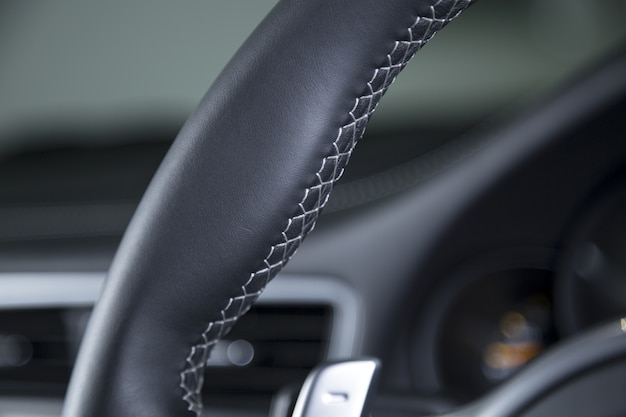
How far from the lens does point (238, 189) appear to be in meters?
0.38

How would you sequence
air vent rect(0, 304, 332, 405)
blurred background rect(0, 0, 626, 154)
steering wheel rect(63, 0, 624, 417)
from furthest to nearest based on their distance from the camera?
1. blurred background rect(0, 0, 626, 154)
2. air vent rect(0, 304, 332, 405)
3. steering wheel rect(63, 0, 624, 417)

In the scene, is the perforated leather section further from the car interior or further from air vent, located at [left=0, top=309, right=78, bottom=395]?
air vent, located at [left=0, top=309, right=78, bottom=395]

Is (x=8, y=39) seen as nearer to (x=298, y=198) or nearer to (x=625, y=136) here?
(x=625, y=136)

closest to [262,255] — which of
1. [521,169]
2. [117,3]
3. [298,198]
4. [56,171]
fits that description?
[298,198]

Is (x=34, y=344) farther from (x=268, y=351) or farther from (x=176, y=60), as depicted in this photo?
(x=176, y=60)

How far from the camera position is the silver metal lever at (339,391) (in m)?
0.42

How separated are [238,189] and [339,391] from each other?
0.35 feet

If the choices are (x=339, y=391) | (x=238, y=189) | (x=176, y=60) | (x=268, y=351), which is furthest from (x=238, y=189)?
(x=176, y=60)

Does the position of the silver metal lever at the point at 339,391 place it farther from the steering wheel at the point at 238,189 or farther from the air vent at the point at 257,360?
the air vent at the point at 257,360

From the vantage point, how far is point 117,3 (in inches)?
78.1

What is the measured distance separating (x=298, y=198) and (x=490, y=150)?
1.73ft

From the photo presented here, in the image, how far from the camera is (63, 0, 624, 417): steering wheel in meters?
0.38

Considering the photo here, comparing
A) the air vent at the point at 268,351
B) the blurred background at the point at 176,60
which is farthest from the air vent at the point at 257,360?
the blurred background at the point at 176,60

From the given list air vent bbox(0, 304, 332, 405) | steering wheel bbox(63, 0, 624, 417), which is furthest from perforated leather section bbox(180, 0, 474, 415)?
air vent bbox(0, 304, 332, 405)
